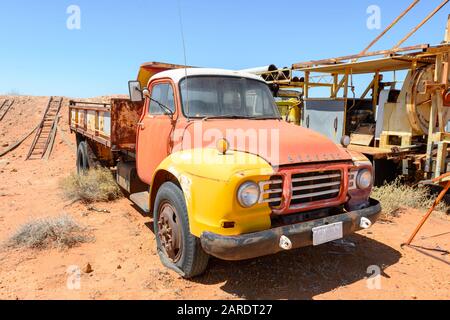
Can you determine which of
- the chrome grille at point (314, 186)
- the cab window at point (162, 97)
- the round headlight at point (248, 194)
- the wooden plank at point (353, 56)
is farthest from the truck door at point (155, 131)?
the wooden plank at point (353, 56)

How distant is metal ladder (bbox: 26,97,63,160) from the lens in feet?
49.4

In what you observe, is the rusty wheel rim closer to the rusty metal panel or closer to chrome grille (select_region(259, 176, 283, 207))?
chrome grille (select_region(259, 176, 283, 207))

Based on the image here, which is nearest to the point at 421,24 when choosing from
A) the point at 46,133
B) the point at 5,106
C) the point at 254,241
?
the point at 254,241

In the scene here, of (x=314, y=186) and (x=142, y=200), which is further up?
(x=314, y=186)

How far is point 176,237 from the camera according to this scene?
147 inches

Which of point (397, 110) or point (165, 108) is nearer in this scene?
point (165, 108)

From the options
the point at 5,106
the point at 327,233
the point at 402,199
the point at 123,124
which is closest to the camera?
the point at 327,233

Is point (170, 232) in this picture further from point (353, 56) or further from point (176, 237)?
point (353, 56)

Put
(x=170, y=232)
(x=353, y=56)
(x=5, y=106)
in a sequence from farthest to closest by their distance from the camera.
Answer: (x=5, y=106) < (x=353, y=56) < (x=170, y=232)

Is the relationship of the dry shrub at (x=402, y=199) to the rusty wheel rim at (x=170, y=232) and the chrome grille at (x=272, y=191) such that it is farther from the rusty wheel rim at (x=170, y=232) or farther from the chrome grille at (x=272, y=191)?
the rusty wheel rim at (x=170, y=232)

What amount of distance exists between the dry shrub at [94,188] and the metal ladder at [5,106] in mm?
15606

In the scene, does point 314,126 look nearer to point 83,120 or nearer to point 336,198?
point 83,120

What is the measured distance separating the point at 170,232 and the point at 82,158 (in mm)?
5648

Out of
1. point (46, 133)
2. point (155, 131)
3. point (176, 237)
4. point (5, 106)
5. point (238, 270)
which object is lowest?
point (238, 270)
